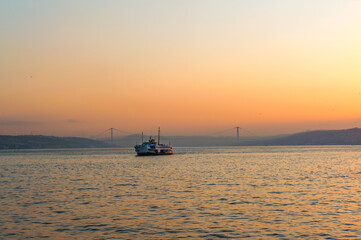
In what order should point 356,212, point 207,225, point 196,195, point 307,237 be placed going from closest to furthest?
point 307,237 → point 207,225 → point 356,212 → point 196,195

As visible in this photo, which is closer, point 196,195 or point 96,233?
point 96,233

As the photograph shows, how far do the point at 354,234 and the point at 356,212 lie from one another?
30.5ft

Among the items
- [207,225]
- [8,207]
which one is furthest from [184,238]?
[8,207]

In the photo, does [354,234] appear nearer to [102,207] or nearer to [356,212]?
[356,212]

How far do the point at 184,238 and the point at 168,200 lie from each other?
17.9 m

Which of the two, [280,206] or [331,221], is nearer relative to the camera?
[331,221]

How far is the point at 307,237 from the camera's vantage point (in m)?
27.8

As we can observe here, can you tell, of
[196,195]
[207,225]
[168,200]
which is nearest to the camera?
[207,225]

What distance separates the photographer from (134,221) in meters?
33.7

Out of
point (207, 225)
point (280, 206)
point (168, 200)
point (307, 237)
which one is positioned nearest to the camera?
point (307, 237)

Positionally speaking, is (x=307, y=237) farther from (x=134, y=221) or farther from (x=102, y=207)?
(x=102, y=207)

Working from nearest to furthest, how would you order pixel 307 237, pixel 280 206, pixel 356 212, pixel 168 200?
pixel 307 237
pixel 356 212
pixel 280 206
pixel 168 200

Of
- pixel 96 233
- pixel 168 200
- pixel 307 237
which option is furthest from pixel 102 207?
pixel 307 237

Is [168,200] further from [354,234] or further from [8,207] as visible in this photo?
[354,234]
